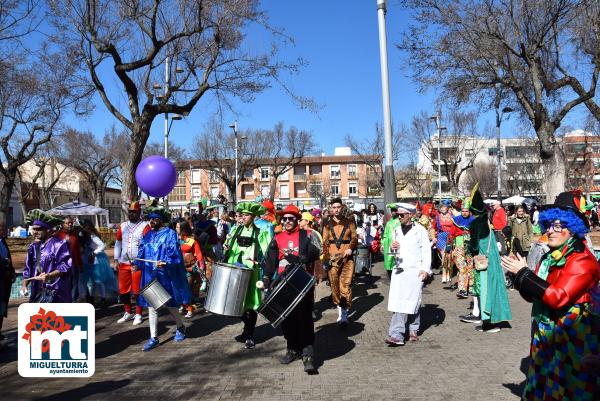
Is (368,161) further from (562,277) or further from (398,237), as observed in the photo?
(562,277)

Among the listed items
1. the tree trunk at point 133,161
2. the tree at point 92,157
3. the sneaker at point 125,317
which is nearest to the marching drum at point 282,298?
the sneaker at point 125,317

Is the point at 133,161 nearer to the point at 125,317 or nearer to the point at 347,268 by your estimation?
the point at 125,317

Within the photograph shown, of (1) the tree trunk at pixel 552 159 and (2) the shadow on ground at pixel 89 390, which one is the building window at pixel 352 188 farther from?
(2) the shadow on ground at pixel 89 390

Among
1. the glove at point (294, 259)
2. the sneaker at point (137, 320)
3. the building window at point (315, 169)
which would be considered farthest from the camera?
the building window at point (315, 169)

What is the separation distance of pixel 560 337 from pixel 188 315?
657 cm

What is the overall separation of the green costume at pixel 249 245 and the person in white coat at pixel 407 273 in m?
1.74

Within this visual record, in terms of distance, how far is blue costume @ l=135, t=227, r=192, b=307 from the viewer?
6.60m

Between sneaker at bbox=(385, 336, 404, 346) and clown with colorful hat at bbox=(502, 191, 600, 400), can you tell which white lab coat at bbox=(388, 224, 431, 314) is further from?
clown with colorful hat at bbox=(502, 191, 600, 400)

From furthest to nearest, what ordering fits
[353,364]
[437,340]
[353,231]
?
[353,231]
[437,340]
[353,364]

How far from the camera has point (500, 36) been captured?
49.4 feet

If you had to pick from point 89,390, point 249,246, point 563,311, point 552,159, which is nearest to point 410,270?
point 249,246

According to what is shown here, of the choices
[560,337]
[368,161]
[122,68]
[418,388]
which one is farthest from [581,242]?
[368,161]

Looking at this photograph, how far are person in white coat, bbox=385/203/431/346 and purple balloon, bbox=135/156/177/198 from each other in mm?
6022

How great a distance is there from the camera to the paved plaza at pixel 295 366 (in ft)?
15.8
